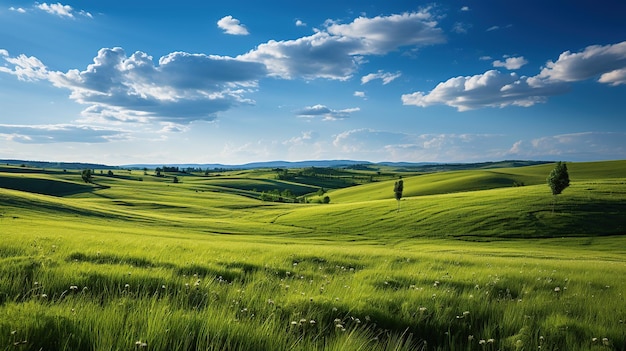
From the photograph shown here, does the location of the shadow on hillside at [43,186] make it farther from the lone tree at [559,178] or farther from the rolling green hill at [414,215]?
the lone tree at [559,178]

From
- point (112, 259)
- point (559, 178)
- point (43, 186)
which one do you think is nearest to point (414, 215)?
point (559, 178)

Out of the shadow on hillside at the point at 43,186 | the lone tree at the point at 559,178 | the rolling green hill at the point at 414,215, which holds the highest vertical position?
the lone tree at the point at 559,178

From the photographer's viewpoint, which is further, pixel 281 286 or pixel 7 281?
pixel 281 286

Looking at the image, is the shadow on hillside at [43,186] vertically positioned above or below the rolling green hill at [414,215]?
above

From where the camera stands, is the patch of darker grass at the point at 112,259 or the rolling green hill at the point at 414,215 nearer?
the patch of darker grass at the point at 112,259

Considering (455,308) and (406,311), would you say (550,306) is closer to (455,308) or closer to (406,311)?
(455,308)

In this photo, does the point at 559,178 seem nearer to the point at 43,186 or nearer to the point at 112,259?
the point at 112,259

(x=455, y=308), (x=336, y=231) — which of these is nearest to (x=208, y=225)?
(x=336, y=231)

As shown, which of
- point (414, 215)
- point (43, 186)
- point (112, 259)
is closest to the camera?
point (112, 259)

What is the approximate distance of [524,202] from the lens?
271 feet

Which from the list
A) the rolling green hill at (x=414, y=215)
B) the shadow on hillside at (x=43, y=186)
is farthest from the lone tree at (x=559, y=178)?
the shadow on hillside at (x=43, y=186)

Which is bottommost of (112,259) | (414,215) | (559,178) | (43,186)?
(414,215)

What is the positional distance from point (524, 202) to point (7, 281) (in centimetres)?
9273

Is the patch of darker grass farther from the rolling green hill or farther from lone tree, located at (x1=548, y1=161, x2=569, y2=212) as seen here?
lone tree, located at (x1=548, y1=161, x2=569, y2=212)
